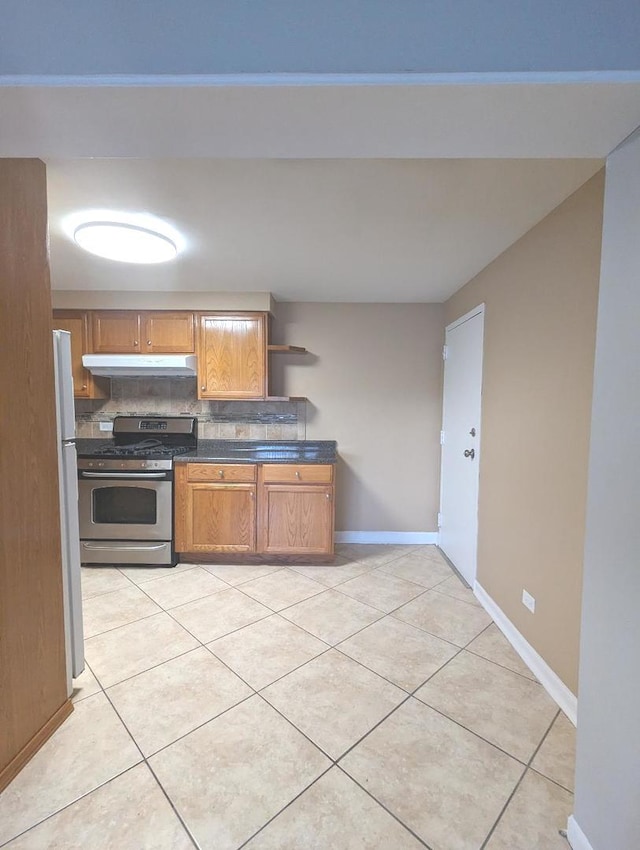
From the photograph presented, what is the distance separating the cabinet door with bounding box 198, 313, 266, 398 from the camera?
301 centimetres

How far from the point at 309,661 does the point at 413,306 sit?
2879 millimetres

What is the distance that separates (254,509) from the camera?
286cm

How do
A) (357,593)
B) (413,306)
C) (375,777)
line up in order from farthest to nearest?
(413,306) → (357,593) → (375,777)

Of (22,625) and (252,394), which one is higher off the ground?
(252,394)

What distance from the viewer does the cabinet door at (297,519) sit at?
286cm

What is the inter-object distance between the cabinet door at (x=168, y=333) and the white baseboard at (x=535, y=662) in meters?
2.90

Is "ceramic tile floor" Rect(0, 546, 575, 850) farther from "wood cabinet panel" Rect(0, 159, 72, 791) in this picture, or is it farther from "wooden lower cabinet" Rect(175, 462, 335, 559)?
"wooden lower cabinet" Rect(175, 462, 335, 559)

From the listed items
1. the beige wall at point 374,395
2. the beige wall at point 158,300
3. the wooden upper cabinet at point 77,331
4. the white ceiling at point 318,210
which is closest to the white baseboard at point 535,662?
the beige wall at point 374,395

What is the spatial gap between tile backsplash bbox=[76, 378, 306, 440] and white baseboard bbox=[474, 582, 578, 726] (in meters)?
1.99

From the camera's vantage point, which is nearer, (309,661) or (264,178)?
(264,178)

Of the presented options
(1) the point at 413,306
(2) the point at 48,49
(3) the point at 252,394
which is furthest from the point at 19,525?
(1) the point at 413,306

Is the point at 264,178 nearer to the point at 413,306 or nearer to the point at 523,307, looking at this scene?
the point at 523,307

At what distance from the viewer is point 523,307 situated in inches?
76.2

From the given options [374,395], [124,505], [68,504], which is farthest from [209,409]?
[68,504]
